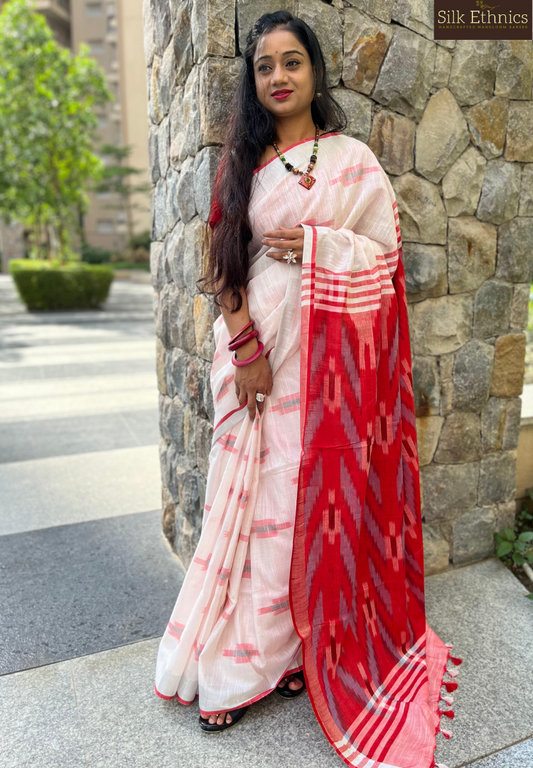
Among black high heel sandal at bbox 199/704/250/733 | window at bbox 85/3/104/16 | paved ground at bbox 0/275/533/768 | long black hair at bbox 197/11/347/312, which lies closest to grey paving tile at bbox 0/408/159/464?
paved ground at bbox 0/275/533/768

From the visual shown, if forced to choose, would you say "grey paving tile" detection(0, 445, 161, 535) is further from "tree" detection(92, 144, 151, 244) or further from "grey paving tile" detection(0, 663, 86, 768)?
"tree" detection(92, 144, 151, 244)

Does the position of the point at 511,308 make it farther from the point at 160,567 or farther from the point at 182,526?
the point at 160,567

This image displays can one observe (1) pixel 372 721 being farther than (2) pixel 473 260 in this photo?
No

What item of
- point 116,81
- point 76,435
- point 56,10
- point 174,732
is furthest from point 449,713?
point 56,10

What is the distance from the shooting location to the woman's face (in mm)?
1628

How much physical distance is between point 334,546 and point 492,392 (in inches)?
46.6

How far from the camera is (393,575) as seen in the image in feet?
6.45

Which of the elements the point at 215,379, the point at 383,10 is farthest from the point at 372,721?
the point at 383,10

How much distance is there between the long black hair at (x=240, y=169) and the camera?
5.58ft

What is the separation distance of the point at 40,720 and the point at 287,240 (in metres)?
1.57

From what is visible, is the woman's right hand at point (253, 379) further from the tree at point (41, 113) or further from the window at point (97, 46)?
the window at point (97, 46)

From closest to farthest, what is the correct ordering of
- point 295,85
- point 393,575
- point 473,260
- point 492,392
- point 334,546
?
point 295,85 → point 334,546 → point 393,575 → point 473,260 → point 492,392

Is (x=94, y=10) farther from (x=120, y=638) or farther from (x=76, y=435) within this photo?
(x=120, y=638)


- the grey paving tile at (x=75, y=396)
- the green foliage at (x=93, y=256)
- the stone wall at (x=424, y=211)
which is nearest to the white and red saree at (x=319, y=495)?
the stone wall at (x=424, y=211)
